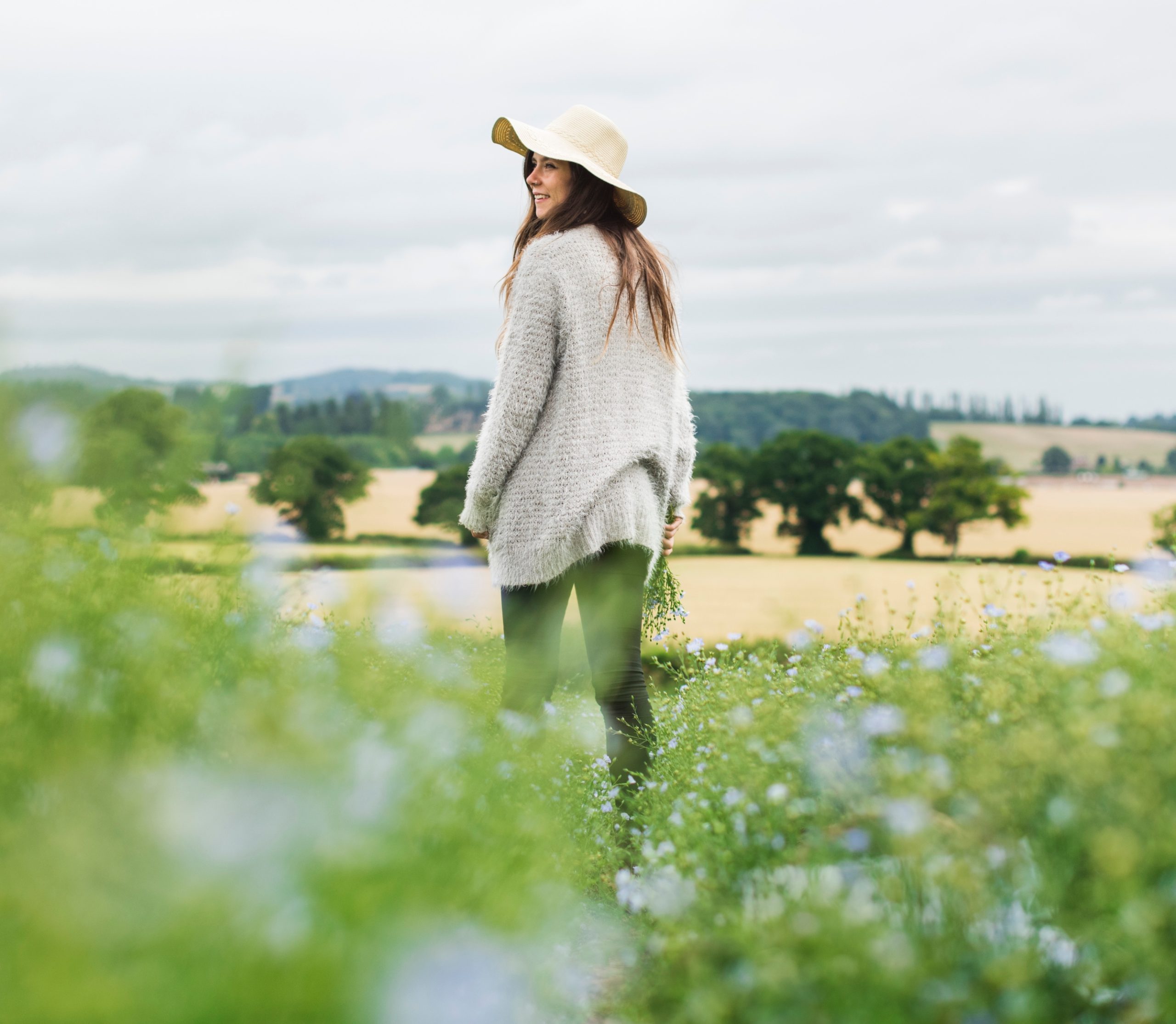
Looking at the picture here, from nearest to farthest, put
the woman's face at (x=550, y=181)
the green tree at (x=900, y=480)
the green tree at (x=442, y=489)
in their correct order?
the woman's face at (x=550, y=181)
the green tree at (x=442, y=489)
the green tree at (x=900, y=480)

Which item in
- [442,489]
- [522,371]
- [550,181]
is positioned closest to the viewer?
[522,371]

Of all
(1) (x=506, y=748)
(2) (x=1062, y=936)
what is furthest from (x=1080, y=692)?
(1) (x=506, y=748)

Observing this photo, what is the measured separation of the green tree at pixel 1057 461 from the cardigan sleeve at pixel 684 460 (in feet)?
177

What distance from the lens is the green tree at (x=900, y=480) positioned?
34844 mm

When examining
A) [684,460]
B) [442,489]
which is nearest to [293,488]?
[684,460]

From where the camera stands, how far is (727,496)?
31812 mm

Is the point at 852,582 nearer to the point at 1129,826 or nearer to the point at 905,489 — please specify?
the point at 1129,826

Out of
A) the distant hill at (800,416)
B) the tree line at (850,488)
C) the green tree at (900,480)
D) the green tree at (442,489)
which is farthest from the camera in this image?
the distant hill at (800,416)

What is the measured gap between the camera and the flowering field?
1.41 m

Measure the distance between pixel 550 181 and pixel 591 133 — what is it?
0.22 meters

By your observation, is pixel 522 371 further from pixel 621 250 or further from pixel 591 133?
pixel 591 133

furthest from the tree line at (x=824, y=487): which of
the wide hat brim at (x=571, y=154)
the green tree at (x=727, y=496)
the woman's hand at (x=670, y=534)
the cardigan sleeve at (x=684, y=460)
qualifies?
the wide hat brim at (x=571, y=154)

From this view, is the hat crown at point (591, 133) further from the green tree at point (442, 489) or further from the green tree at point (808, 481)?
the green tree at point (808, 481)

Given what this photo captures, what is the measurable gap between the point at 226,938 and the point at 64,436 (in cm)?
153
